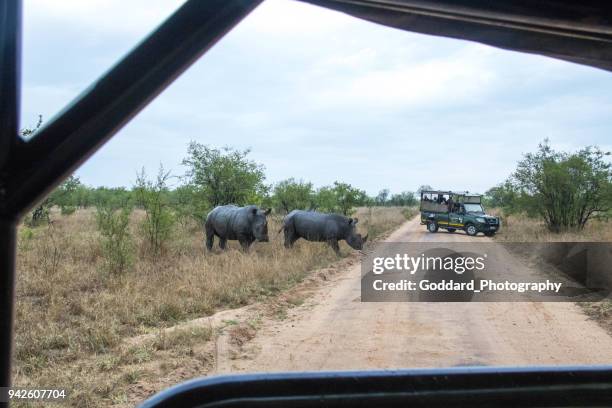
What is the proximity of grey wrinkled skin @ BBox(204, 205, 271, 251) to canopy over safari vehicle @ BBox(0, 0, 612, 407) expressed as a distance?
14.5 m

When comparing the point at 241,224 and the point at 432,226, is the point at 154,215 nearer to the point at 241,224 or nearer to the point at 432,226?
the point at 241,224

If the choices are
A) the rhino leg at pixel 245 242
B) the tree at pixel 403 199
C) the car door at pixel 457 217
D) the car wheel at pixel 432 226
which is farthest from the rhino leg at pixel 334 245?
the tree at pixel 403 199

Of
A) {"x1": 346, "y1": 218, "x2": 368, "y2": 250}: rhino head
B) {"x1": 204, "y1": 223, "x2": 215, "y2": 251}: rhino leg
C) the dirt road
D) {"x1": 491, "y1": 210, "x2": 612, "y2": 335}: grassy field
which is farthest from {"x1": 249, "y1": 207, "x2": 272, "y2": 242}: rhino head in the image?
{"x1": 491, "y1": 210, "x2": 612, "y2": 335}: grassy field

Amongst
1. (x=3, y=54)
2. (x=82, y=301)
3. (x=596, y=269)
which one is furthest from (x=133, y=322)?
(x=596, y=269)

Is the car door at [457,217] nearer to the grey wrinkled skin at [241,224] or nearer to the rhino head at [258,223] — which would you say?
the grey wrinkled skin at [241,224]

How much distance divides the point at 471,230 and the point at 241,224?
40.9ft

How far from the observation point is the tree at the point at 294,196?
86.6ft

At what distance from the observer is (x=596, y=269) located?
12266 millimetres

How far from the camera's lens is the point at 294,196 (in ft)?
86.6

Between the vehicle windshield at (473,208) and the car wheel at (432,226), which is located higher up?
the vehicle windshield at (473,208)

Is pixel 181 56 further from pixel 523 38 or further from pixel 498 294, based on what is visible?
pixel 498 294

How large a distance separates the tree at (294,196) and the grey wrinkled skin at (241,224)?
9.30m

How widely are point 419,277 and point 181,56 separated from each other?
11350 mm

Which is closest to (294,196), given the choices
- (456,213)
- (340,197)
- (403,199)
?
(340,197)
